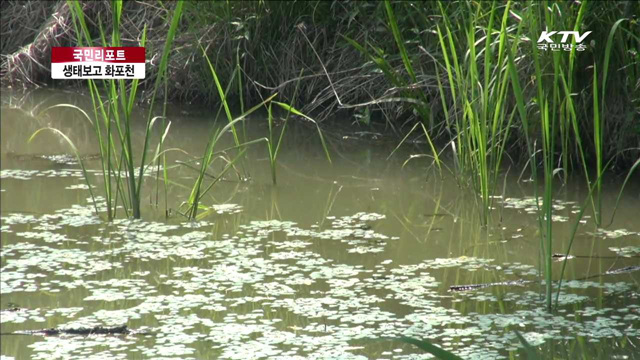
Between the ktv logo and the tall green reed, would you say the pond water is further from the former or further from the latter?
the ktv logo

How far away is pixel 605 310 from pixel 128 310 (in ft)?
3.93

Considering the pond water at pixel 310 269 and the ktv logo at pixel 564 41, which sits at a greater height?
the ktv logo at pixel 564 41

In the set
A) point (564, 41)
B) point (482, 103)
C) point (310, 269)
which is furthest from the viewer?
point (564, 41)

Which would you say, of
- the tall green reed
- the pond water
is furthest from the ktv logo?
the pond water

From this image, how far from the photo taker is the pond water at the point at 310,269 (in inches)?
92.9

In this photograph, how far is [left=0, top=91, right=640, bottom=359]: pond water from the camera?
2359mm

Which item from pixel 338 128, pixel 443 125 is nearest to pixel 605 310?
pixel 443 125

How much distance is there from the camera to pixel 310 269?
2.86m

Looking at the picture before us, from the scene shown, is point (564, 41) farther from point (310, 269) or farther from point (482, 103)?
point (310, 269)

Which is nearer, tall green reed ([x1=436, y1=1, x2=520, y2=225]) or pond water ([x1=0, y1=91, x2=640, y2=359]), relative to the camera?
pond water ([x1=0, y1=91, x2=640, y2=359])

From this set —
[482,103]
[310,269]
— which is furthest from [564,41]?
[310,269]

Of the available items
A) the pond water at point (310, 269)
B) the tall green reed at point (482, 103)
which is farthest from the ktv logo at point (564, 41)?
Answer: the pond water at point (310, 269)

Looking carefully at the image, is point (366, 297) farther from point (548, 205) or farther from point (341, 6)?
point (341, 6)

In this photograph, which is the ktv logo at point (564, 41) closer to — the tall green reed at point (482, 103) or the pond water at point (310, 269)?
the tall green reed at point (482, 103)
